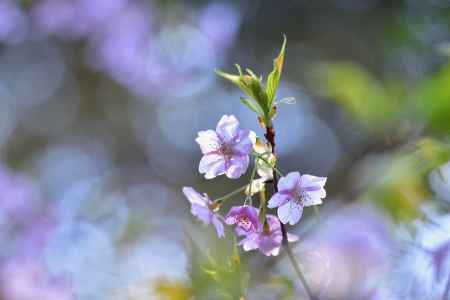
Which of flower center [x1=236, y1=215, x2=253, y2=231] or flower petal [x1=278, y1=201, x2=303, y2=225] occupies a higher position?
flower center [x1=236, y1=215, x2=253, y2=231]

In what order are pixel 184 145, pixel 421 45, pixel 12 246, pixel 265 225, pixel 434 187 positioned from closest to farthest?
1. pixel 265 225
2. pixel 434 187
3. pixel 421 45
4. pixel 12 246
5. pixel 184 145

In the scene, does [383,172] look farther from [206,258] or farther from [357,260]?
[206,258]

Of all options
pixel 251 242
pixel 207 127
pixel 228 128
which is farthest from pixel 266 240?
pixel 207 127

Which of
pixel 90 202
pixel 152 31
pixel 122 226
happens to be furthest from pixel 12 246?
pixel 152 31

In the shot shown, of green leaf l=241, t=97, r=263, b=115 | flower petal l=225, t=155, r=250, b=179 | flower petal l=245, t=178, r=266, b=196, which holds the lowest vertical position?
flower petal l=245, t=178, r=266, b=196

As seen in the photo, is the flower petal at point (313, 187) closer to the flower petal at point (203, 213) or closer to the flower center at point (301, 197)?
the flower center at point (301, 197)

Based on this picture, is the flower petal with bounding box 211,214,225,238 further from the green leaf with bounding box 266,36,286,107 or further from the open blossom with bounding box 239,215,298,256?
the green leaf with bounding box 266,36,286,107

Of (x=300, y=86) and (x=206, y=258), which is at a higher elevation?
(x=300, y=86)

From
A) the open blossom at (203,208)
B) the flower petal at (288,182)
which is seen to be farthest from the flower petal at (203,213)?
the flower petal at (288,182)

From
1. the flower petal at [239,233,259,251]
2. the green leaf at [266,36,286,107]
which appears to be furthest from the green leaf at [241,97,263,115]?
the flower petal at [239,233,259,251]
